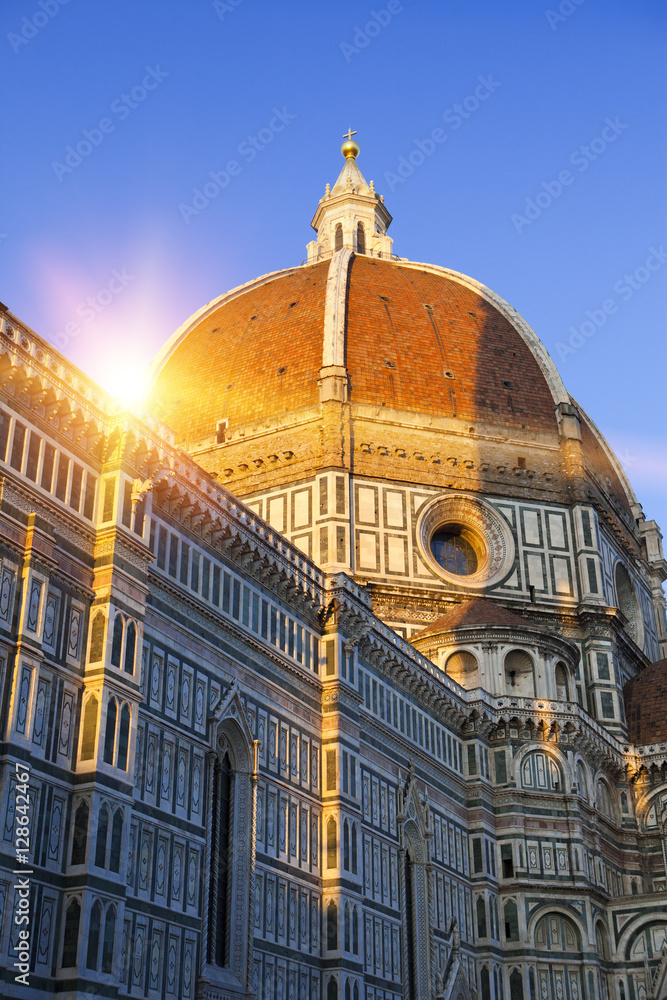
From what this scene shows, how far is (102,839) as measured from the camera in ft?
80.9

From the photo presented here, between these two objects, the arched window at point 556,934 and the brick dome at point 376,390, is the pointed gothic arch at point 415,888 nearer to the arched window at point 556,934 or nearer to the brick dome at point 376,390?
the arched window at point 556,934

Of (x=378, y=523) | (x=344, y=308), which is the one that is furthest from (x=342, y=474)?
(x=344, y=308)

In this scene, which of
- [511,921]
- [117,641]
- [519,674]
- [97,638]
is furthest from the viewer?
[519,674]

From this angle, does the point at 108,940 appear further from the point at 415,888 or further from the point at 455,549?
the point at 455,549

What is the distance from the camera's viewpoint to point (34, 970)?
22.9 meters

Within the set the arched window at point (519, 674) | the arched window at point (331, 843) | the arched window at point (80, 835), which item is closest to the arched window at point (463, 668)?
the arched window at point (519, 674)

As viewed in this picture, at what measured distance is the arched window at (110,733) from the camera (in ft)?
83.8

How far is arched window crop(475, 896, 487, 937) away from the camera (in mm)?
41656

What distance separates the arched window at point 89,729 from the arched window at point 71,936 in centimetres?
283

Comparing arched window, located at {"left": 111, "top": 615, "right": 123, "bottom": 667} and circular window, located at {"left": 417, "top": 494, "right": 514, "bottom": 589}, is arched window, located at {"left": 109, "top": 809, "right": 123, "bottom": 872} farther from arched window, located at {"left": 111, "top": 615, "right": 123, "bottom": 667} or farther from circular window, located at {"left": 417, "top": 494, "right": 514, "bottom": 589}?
Answer: circular window, located at {"left": 417, "top": 494, "right": 514, "bottom": 589}

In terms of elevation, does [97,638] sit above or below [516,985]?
above

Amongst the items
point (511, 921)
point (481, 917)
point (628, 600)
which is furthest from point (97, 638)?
point (628, 600)

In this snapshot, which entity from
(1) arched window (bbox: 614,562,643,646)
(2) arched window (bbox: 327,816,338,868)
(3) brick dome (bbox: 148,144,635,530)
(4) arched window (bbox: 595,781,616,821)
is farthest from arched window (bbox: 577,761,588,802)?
(2) arched window (bbox: 327,816,338,868)

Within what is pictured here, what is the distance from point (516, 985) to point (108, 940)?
2159 cm
